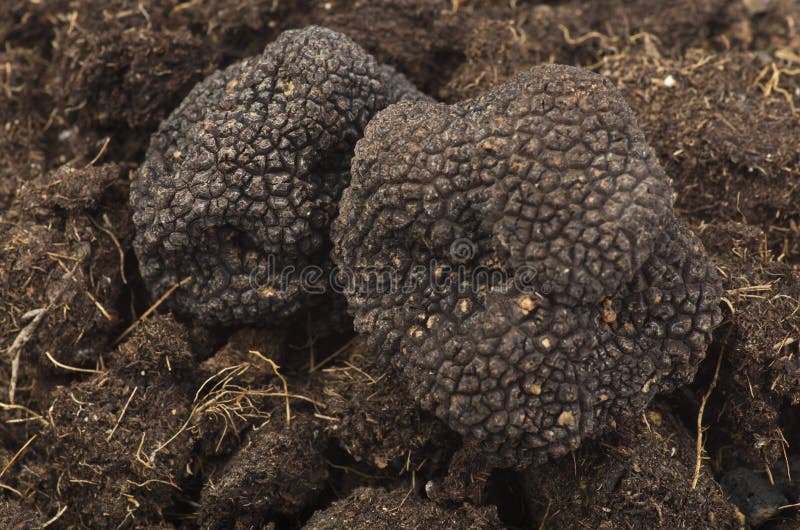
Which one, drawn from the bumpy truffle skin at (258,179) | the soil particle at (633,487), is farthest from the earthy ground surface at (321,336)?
the bumpy truffle skin at (258,179)

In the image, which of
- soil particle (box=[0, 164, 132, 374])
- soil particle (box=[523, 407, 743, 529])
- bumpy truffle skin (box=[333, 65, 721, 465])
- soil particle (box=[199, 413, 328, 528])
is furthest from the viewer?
soil particle (box=[0, 164, 132, 374])

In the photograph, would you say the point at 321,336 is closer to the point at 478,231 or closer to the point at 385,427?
the point at 385,427

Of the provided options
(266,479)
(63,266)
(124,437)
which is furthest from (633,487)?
(63,266)

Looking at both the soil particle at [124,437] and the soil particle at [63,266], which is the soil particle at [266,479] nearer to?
the soil particle at [124,437]

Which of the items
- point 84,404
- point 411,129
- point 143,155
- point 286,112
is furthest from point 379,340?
point 143,155

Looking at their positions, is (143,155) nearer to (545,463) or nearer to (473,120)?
(473,120)

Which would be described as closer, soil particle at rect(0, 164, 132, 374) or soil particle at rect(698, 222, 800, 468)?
soil particle at rect(698, 222, 800, 468)

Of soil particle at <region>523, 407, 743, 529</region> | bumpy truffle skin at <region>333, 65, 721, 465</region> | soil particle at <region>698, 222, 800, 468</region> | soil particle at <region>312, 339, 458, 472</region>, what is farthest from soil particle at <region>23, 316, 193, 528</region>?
soil particle at <region>698, 222, 800, 468</region>

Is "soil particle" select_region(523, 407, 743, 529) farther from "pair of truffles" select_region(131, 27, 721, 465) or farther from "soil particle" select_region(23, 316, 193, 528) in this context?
"soil particle" select_region(23, 316, 193, 528)
